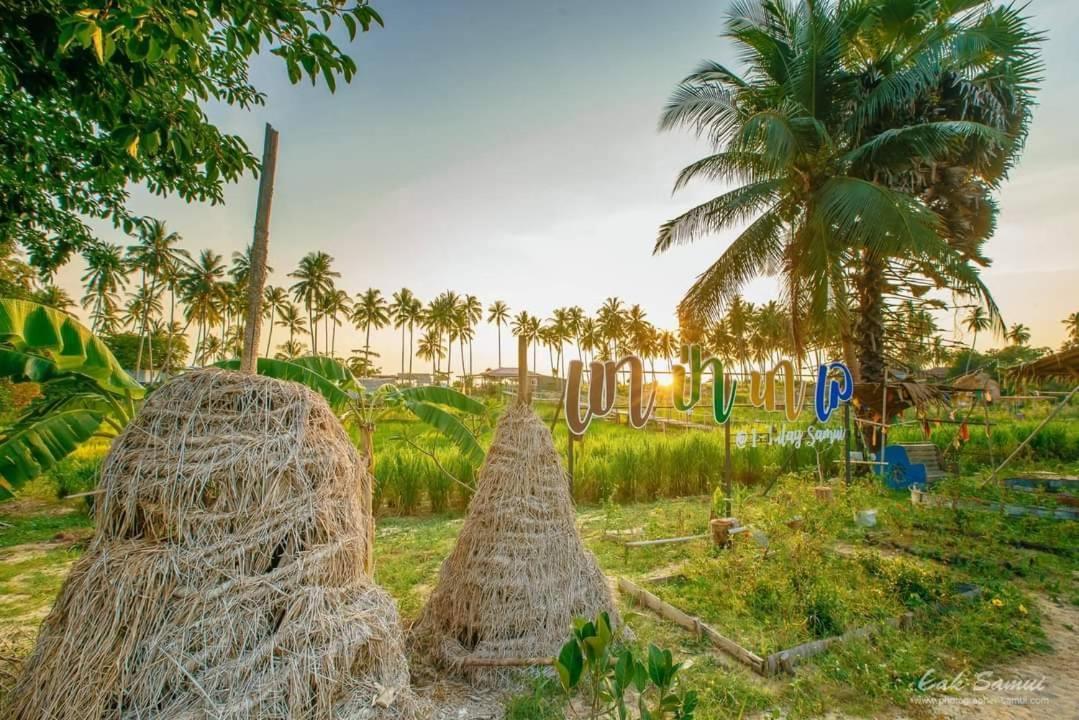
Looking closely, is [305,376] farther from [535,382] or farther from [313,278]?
[313,278]

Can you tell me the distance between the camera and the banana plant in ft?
11.0

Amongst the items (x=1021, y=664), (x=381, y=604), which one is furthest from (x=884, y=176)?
(x=381, y=604)

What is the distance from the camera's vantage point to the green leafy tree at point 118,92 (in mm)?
2230

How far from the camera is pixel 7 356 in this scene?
3.73 meters

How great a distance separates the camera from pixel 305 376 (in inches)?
182

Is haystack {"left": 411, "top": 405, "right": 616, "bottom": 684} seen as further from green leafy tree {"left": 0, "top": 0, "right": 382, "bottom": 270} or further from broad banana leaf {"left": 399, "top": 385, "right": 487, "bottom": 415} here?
green leafy tree {"left": 0, "top": 0, "right": 382, "bottom": 270}

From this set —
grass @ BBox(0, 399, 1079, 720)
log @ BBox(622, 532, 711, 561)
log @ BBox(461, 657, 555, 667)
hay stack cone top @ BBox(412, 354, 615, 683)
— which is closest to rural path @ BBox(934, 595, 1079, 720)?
grass @ BBox(0, 399, 1079, 720)

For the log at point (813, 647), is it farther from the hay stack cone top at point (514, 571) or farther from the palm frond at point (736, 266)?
the palm frond at point (736, 266)

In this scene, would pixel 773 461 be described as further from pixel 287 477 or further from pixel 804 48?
pixel 287 477

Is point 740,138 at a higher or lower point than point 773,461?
higher

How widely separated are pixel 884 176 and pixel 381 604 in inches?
511

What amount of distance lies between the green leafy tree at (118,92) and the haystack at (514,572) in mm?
3000

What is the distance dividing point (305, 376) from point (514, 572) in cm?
267

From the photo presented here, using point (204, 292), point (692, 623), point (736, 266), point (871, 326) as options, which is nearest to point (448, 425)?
point (692, 623)
